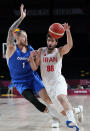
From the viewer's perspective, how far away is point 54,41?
13.5ft

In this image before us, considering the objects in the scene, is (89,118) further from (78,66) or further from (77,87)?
(78,66)

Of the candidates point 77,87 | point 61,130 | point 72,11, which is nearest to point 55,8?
point 72,11

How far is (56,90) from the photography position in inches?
158

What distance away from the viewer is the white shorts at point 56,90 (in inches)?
157

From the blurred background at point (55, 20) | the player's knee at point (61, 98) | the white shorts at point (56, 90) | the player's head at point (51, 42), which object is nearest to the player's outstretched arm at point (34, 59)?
the player's head at point (51, 42)

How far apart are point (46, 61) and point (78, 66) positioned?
46.5 ft

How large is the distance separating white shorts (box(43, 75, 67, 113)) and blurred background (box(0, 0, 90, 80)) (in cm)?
1373

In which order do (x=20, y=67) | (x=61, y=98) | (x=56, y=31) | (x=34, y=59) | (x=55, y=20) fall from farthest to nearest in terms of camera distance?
(x=55, y=20), (x=20, y=67), (x=34, y=59), (x=56, y=31), (x=61, y=98)

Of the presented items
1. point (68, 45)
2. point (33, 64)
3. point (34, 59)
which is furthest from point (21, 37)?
point (68, 45)

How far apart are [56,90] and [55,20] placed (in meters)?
14.2

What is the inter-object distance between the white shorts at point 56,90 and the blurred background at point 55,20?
13.7m

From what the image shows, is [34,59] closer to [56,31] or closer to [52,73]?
[52,73]

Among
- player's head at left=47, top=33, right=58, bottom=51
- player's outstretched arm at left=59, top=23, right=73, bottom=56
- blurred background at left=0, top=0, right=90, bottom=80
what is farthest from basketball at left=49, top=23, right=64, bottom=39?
blurred background at left=0, top=0, right=90, bottom=80

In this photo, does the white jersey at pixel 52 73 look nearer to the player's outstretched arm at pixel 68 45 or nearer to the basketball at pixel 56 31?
the player's outstretched arm at pixel 68 45
